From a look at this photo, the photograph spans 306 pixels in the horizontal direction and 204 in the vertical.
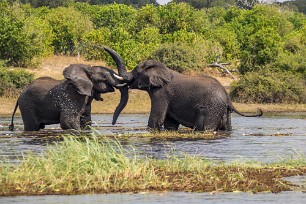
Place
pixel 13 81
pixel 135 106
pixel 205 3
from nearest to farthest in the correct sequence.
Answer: pixel 135 106
pixel 13 81
pixel 205 3

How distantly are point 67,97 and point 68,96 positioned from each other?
40 millimetres

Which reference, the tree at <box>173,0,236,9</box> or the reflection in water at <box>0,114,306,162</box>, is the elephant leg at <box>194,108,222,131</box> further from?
the tree at <box>173,0,236,9</box>

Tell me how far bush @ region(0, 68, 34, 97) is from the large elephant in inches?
599

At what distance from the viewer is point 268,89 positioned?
4362 cm

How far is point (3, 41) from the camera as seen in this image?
47406 millimetres

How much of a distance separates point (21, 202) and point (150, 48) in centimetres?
3874

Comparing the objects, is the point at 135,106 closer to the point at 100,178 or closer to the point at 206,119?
the point at 206,119

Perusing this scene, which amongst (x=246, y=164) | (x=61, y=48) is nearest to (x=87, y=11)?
(x=61, y=48)

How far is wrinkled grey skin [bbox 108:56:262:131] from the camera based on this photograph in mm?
25859

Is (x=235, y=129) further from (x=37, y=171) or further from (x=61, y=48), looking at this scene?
(x=61, y=48)

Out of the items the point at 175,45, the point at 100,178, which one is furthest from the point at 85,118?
the point at 175,45

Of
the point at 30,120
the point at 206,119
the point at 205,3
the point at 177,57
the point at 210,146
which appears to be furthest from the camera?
the point at 205,3

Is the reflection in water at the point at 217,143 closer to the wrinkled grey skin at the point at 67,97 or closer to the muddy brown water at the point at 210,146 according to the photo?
the muddy brown water at the point at 210,146

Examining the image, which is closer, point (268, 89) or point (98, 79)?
point (98, 79)
